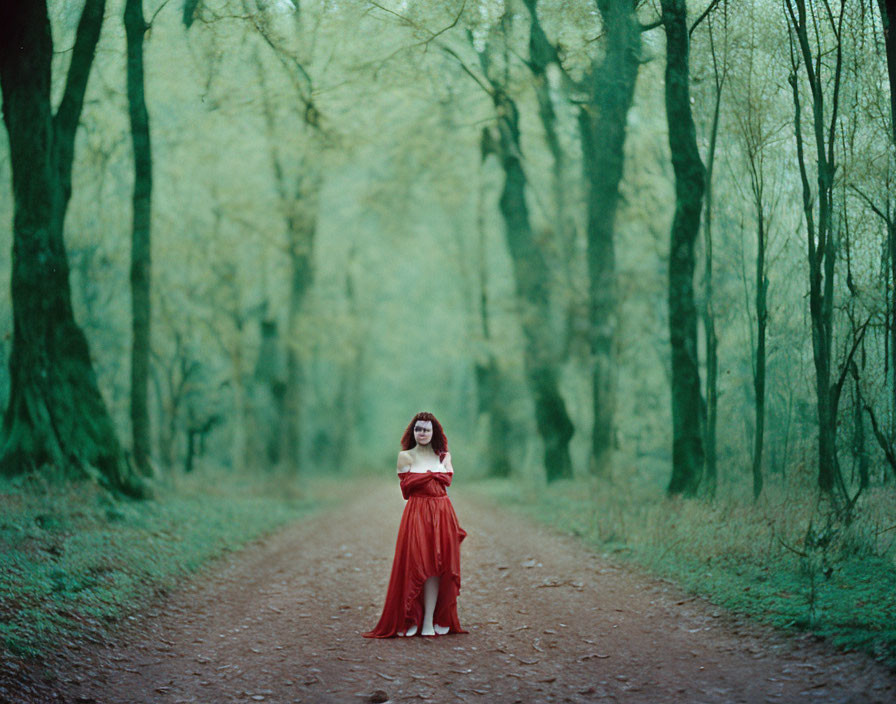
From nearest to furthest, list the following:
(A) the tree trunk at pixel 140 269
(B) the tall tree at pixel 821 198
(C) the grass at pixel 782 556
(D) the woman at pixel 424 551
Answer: (C) the grass at pixel 782 556 < (D) the woman at pixel 424 551 < (B) the tall tree at pixel 821 198 < (A) the tree trunk at pixel 140 269

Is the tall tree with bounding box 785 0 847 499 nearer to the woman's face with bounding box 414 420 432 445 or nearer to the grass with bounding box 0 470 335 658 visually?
the woman's face with bounding box 414 420 432 445

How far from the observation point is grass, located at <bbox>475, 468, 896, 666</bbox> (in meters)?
5.86

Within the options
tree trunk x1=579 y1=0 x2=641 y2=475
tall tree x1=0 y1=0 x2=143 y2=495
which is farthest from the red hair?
tree trunk x1=579 y1=0 x2=641 y2=475

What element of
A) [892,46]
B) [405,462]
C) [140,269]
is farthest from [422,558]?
[140,269]

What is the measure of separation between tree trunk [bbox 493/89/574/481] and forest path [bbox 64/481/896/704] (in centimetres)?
801

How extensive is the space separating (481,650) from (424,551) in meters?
0.93

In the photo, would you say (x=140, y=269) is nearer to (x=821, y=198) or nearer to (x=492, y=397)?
A: (x=492, y=397)

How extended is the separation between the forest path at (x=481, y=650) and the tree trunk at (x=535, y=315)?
801cm

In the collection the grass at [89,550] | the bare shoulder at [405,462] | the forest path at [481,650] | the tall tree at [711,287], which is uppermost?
the tall tree at [711,287]

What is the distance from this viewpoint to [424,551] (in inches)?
246

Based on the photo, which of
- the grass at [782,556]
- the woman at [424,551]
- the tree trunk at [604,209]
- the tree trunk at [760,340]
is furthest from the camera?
the tree trunk at [604,209]

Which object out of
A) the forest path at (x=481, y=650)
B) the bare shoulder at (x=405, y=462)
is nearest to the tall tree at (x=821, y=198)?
the forest path at (x=481, y=650)

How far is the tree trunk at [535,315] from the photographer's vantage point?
17.2 m

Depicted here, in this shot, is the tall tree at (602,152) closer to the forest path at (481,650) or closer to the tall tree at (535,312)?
the tall tree at (535,312)
